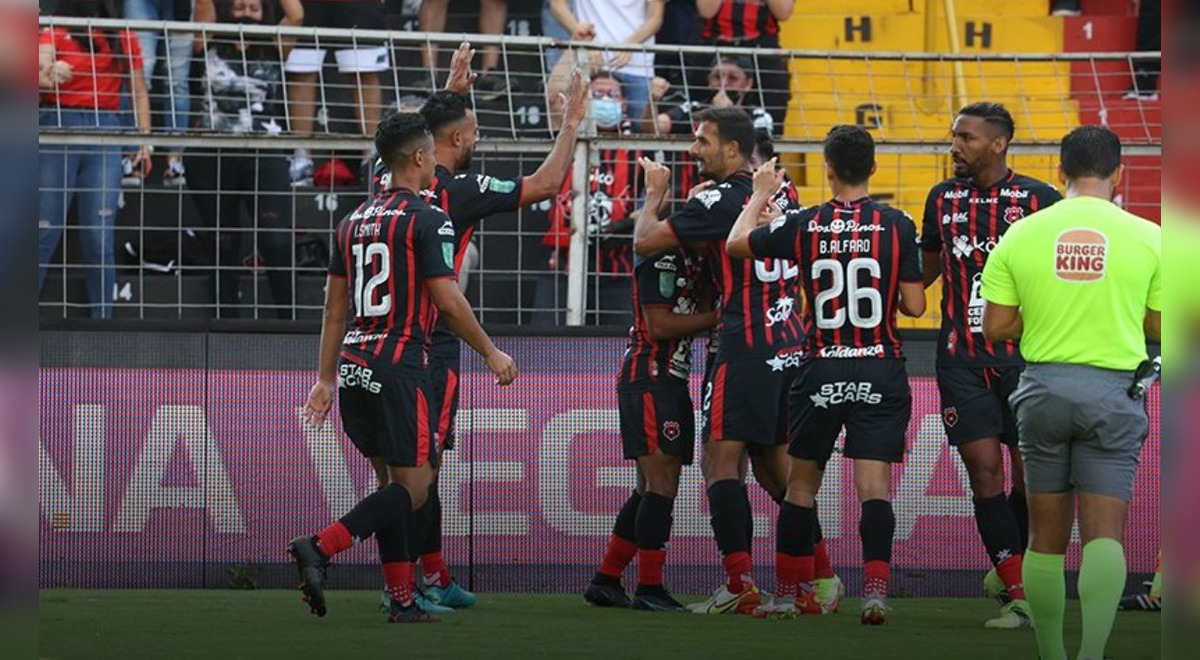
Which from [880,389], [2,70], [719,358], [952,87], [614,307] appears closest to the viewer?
[2,70]

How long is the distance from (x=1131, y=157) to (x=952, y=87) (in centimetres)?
209

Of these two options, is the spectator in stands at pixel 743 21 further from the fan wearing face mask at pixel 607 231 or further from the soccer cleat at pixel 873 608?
the soccer cleat at pixel 873 608

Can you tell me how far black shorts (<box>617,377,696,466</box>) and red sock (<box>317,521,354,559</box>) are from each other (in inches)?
74.2

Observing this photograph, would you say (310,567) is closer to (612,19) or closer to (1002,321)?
(1002,321)

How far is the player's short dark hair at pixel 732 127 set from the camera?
8805mm

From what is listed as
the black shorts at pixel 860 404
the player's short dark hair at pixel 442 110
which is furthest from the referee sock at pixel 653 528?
the player's short dark hair at pixel 442 110

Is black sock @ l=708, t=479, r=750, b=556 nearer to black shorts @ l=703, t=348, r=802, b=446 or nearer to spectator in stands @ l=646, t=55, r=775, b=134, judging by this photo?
black shorts @ l=703, t=348, r=802, b=446

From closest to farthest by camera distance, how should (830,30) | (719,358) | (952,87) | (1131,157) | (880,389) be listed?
1. (880,389)
2. (719,358)
3. (1131,157)
4. (952,87)
5. (830,30)

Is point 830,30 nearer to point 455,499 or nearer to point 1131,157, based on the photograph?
point 1131,157

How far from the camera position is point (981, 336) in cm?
835

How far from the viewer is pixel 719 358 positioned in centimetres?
870

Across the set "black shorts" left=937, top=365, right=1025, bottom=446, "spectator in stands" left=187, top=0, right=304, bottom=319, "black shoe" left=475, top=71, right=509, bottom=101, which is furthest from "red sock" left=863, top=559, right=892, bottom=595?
"black shoe" left=475, top=71, right=509, bottom=101

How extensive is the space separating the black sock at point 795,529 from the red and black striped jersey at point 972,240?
931 mm

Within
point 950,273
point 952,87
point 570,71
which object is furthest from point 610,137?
point 952,87
